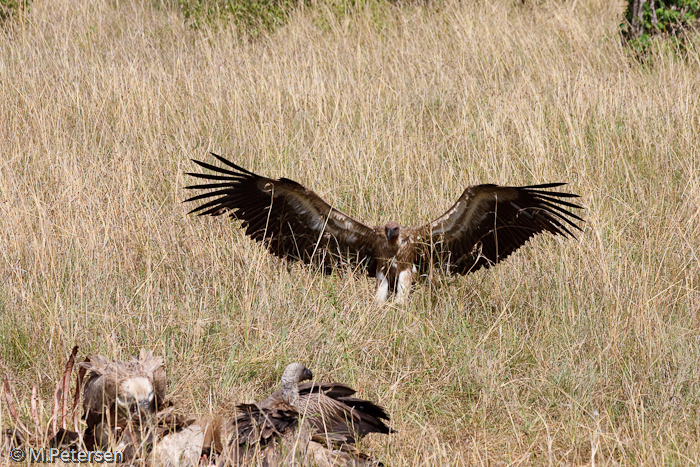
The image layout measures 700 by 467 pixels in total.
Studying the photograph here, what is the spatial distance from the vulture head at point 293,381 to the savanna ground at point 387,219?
32cm

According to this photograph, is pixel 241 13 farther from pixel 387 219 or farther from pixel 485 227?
pixel 485 227

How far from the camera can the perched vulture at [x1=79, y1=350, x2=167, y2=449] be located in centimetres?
267

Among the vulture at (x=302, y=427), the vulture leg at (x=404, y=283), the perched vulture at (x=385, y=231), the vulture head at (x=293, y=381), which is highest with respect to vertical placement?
the perched vulture at (x=385, y=231)

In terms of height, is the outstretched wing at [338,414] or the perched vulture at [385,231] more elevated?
the perched vulture at [385,231]

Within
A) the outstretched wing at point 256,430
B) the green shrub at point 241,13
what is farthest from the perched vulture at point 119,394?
the green shrub at point 241,13

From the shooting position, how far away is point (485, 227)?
4.46 m

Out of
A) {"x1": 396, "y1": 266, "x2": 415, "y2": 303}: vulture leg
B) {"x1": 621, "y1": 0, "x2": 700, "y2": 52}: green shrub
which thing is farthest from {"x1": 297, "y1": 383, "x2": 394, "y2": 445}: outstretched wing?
{"x1": 621, "y1": 0, "x2": 700, "y2": 52}: green shrub

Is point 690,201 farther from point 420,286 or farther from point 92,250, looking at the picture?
point 92,250

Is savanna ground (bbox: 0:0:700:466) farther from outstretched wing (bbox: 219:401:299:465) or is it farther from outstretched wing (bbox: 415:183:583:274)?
outstretched wing (bbox: 219:401:299:465)

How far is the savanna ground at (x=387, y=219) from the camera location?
11.1ft

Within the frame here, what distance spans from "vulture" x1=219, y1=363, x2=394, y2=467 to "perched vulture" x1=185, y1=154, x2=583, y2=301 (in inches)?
53.5

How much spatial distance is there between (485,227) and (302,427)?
2.05 m

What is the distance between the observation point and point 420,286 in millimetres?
4512

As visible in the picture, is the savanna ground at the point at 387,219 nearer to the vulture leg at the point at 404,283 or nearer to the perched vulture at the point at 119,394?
the vulture leg at the point at 404,283
